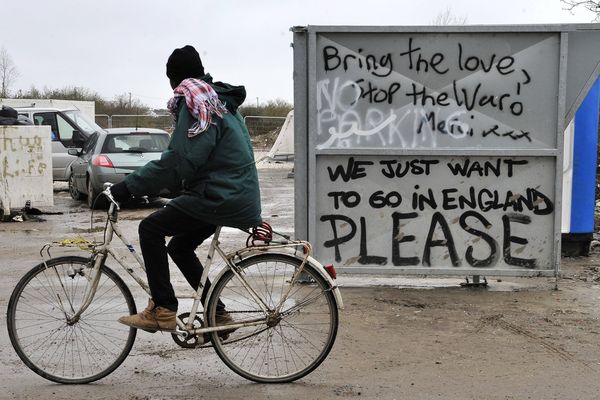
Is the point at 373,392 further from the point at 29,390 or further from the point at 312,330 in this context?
the point at 29,390

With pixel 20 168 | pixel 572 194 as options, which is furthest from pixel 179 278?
pixel 20 168

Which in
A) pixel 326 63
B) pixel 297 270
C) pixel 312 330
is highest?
pixel 326 63

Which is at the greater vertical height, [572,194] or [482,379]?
[572,194]

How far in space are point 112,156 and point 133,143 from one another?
0.57 m

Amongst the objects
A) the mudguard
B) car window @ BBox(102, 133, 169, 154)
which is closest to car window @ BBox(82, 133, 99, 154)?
car window @ BBox(102, 133, 169, 154)

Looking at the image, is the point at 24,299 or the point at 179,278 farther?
the point at 179,278

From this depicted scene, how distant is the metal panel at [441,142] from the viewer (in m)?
7.21

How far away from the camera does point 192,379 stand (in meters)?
4.97

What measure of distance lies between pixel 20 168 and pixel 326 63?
7633 mm

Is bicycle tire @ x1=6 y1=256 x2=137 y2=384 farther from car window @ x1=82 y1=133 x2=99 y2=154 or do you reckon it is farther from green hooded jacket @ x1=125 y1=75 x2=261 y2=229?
car window @ x1=82 y1=133 x2=99 y2=154

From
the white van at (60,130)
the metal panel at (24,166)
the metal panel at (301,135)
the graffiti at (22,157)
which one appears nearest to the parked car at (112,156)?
the metal panel at (24,166)

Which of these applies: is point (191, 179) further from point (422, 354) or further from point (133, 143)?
point (133, 143)

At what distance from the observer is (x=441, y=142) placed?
7289 millimetres

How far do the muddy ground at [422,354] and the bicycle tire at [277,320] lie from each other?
0.42 ft
